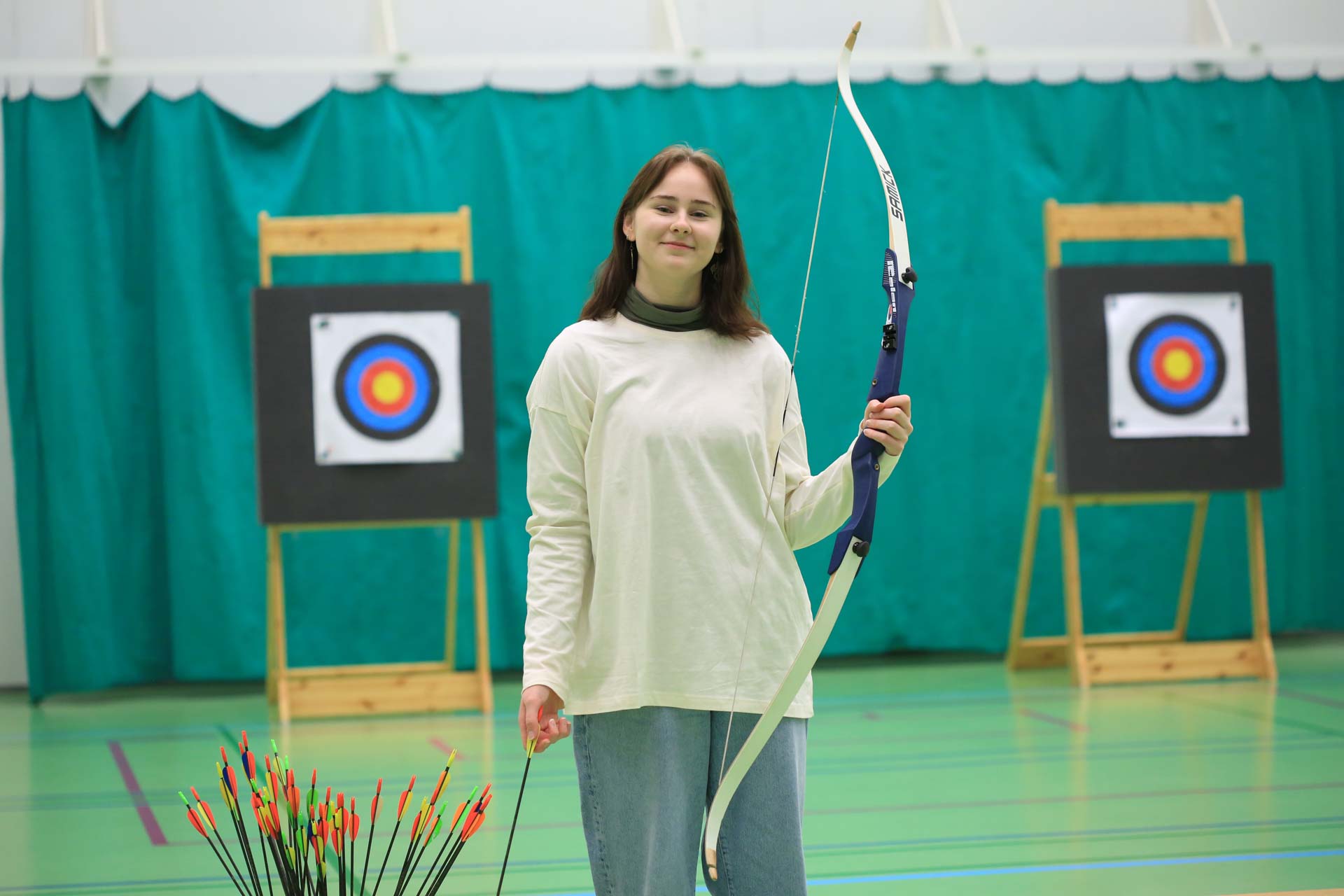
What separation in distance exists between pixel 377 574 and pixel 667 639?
335 cm

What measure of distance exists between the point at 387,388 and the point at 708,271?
2714 millimetres

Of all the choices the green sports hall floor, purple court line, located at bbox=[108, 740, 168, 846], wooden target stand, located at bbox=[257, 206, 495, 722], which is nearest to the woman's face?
the green sports hall floor

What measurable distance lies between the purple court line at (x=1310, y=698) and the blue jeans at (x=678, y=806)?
2720mm

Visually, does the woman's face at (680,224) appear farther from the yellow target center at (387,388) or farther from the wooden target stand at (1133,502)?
the wooden target stand at (1133,502)

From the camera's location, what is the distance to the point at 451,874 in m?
2.22

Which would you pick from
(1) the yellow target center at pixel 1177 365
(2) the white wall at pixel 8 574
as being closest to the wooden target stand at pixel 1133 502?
(1) the yellow target center at pixel 1177 365

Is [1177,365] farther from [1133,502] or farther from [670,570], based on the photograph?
[670,570]

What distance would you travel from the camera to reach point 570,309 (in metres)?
4.54

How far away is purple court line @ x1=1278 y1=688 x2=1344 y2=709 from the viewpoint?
3.57 m

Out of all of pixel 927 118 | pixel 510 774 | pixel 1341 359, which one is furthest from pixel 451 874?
pixel 1341 359

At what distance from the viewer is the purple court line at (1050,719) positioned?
334cm

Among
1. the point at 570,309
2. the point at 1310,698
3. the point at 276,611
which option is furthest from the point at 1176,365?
the point at 276,611

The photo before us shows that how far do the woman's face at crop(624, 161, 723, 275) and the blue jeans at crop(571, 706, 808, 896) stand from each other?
39 centimetres

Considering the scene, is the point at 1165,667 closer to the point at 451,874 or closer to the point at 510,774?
the point at 510,774
